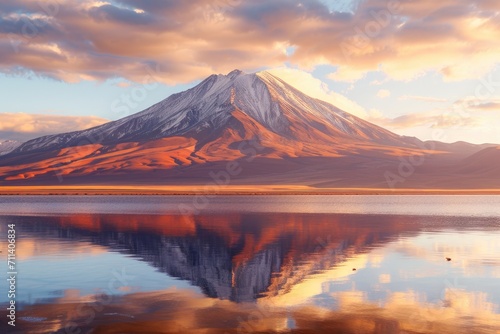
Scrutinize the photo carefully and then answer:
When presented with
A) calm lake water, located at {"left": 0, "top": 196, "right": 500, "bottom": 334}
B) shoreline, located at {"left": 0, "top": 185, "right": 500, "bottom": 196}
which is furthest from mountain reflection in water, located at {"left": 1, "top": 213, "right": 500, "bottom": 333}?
shoreline, located at {"left": 0, "top": 185, "right": 500, "bottom": 196}

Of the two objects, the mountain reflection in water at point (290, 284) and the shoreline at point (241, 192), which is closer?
the mountain reflection in water at point (290, 284)

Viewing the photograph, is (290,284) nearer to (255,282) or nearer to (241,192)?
(255,282)

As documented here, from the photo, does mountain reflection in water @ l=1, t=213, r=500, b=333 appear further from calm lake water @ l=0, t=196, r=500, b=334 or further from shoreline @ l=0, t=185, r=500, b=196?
shoreline @ l=0, t=185, r=500, b=196

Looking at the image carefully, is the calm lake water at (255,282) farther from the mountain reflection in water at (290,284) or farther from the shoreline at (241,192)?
the shoreline at (241,192)

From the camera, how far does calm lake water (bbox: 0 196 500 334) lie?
51.0ft

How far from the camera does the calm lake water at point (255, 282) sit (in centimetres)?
1553

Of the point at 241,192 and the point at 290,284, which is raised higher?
the point at 241,192

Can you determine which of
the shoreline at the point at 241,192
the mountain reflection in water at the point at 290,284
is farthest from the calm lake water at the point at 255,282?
the shoreline at the point at 241,192

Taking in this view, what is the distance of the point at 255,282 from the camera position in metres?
21.2

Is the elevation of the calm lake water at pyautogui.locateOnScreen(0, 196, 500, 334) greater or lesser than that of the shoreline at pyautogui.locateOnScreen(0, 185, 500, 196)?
lesser

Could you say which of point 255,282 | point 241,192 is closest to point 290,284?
point 255,282

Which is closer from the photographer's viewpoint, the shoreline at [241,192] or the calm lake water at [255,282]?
the calm lake water at [255,282]

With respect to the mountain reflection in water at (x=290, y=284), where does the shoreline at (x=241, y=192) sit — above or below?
above

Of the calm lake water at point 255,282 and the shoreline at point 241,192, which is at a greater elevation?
the shoreline at point 241,192
